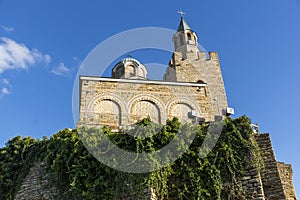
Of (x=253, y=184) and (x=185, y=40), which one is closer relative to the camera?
(x=253, y=184)

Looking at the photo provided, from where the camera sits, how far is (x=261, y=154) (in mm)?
9070

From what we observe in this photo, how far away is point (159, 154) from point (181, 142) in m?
0.71

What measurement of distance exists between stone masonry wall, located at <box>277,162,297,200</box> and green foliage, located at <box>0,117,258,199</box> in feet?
7.84

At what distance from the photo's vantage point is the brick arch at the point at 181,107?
17711 mm

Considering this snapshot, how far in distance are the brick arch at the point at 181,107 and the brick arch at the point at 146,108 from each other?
464mm

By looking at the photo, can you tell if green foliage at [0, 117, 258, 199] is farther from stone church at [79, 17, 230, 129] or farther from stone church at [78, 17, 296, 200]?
stone church at [79, 17, 230, 129]

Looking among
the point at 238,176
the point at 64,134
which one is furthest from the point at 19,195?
the point at 238,176

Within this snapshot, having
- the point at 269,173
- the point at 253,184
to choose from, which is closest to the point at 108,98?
the point at 269,173

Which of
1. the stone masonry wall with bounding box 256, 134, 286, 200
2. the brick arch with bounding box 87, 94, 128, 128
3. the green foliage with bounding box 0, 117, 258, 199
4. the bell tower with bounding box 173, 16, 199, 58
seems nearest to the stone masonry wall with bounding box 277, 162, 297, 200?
the stone masonry wall with bounding box 256, 134, 286, 200

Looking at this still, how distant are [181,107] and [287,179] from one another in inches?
339

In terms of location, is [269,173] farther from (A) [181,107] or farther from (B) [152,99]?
(B) [152,99]

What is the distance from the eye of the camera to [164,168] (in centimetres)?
831

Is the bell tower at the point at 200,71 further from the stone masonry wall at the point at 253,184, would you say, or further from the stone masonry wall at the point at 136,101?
the stone masonry wall at the point at 253,184

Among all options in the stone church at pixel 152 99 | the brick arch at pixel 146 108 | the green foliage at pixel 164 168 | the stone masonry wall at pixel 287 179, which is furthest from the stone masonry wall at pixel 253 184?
the brick arch at pixel 146 108
